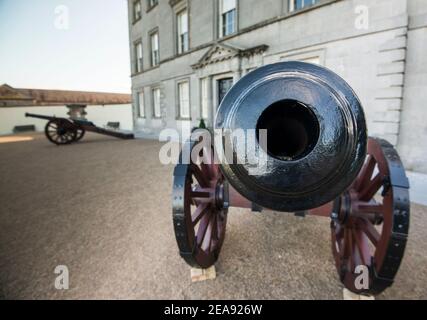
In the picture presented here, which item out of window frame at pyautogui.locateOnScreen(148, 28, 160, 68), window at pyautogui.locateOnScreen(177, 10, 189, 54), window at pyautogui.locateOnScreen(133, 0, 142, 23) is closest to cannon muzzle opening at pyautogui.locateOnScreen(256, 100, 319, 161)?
window at pyautogui.locateOnScreen(177, 10, 189, 54)

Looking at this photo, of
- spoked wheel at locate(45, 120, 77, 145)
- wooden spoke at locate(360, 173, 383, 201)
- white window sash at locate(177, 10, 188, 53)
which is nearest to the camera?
wooden spoke at locate(360, 173, 383, 201)

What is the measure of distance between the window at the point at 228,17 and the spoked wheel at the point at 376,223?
8.56 metres

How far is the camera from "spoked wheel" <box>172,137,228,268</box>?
168cm

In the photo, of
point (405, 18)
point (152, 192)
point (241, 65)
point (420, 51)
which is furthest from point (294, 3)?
point (152, 192)

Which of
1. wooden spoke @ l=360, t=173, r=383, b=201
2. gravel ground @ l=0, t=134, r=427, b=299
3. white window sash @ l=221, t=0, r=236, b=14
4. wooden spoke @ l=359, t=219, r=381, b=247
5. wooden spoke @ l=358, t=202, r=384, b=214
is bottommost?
gravel ground @ l=0, t=134, r=427, b=299

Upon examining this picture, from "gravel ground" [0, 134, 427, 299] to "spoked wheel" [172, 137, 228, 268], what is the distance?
258 millimetres

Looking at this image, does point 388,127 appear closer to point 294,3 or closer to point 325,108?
point 294,3

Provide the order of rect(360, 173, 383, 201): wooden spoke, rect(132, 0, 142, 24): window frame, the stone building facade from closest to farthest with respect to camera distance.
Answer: rect(360, 173, 383, 201): wooden spoke
the stone building facade
rect(132, 0, 142, 24): window frame

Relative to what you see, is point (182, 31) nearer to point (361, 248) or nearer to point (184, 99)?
point (184, 99)

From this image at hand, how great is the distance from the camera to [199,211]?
7.15 ft

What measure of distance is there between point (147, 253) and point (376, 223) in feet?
7.12

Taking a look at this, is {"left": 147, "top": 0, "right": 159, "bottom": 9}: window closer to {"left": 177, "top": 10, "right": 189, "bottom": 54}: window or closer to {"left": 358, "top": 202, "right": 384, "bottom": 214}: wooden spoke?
{"left": 177, "top": 10, "right": 189, "bottom": 54}: window

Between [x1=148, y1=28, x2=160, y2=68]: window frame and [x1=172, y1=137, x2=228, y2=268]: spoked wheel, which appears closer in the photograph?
[x1=172, y1=137, x2=228, y2=268]: spoked wheel
